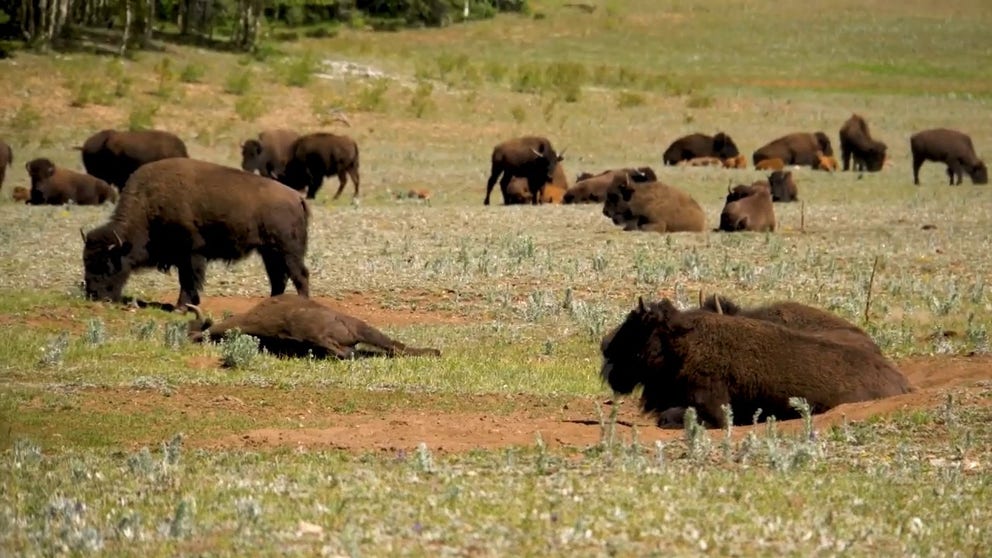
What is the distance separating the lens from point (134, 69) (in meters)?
53.6

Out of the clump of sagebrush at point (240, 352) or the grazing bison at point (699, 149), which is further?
the grazing bison at point (699, 149)

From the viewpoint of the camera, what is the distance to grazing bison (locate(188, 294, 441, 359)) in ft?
48.0

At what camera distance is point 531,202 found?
34969mm

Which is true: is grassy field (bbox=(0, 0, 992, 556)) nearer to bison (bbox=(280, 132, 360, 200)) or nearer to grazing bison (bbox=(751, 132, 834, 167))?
bison (bbox=(280, 132, 360, 200))

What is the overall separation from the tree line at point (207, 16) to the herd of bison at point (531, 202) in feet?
73.8

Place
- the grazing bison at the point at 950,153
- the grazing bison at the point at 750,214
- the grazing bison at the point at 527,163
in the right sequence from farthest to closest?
the grazing bison at the point at 950,153
the grazing bison at the point at 527,163
the grazing bison at the point at 750,214

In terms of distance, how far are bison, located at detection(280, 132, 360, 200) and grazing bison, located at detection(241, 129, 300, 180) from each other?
40 cm

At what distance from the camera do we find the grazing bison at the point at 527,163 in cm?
3488

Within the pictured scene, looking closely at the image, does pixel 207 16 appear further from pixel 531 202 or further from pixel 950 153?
pixel 531 202

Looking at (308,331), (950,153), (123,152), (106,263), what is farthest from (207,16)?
(308,331)

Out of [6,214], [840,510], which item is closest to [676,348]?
[840,510]

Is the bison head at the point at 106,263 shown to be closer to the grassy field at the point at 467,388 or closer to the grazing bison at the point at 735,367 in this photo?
the grassy field at the point at 467,388

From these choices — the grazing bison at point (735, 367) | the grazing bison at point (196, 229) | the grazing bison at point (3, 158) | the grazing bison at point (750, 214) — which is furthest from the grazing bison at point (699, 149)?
the grazing bison at point (735, 367)

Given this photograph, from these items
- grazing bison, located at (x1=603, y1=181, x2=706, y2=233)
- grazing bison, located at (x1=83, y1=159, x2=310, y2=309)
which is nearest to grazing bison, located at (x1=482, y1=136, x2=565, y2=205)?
grazing bison, located at (x1=603, y1=181, x2=706, y2=233)
